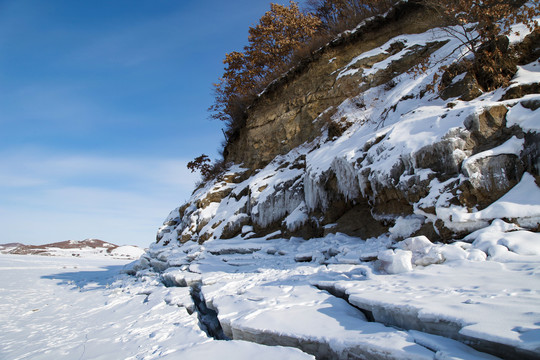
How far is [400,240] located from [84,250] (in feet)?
161

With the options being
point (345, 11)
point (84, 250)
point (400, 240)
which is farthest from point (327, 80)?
point (84, 250)

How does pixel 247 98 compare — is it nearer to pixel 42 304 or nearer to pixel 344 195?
pixel 344 195

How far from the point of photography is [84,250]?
4378 centimetres

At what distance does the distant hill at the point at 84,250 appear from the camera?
39.4 m

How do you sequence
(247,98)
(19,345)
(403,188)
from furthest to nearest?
(247,98)
(403,188)
(19,345)

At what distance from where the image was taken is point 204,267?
8.27 meters

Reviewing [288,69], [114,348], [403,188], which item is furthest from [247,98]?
[114,348]

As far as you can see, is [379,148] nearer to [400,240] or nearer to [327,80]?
[400,240]

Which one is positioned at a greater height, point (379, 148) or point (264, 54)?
point (264, 54)

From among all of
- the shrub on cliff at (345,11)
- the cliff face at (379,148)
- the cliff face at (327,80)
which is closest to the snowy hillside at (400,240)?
the cliff face at (379,148)

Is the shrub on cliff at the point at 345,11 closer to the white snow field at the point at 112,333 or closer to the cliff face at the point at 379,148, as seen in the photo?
the cliff face at the point at 379,148

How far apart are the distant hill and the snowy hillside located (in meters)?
34.1

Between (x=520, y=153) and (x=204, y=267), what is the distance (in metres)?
7.51

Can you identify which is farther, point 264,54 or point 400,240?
point 264,54
